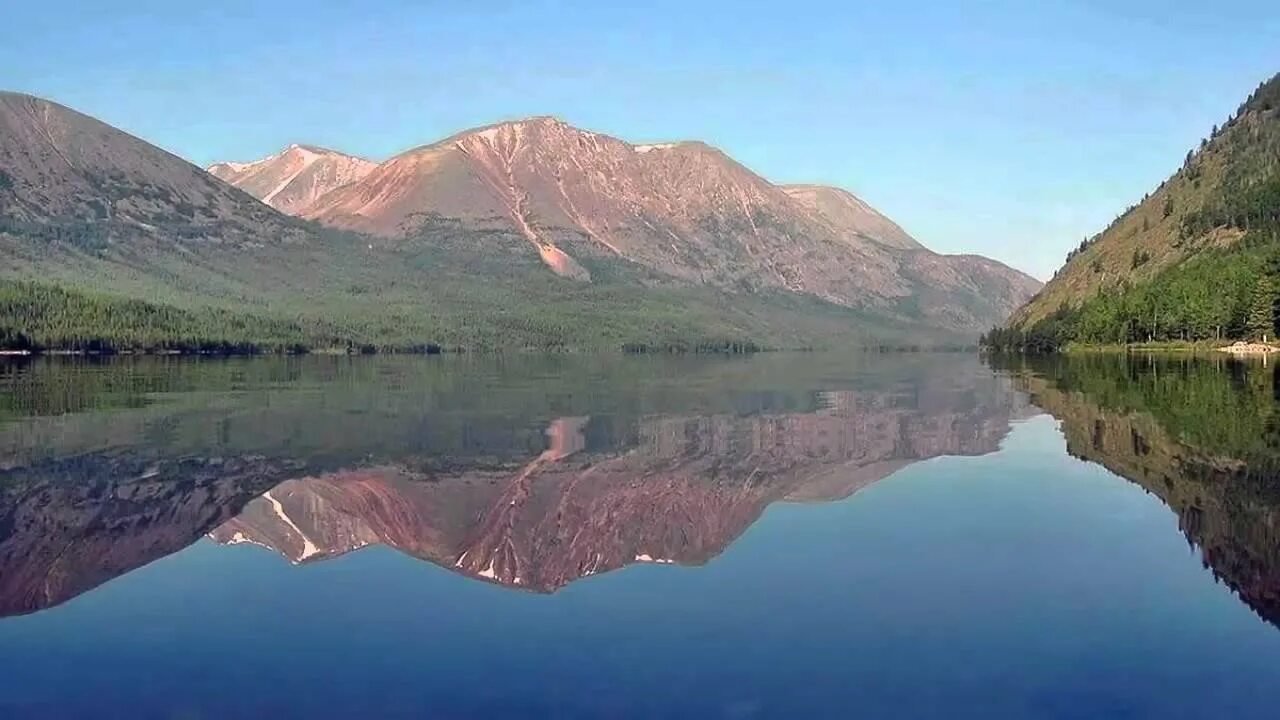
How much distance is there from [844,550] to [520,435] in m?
30.1

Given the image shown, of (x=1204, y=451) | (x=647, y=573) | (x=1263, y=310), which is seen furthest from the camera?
(x=1263, y=310)

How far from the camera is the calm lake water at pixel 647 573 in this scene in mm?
15344

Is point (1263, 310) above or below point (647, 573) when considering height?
above

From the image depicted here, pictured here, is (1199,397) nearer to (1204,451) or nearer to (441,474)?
(1204,451)

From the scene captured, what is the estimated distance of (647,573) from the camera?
23.3m

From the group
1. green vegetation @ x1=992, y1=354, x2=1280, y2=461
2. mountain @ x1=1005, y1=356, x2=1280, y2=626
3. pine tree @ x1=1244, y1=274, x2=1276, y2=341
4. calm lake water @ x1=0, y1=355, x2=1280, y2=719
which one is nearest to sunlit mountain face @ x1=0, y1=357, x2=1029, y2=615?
calm lake water @ x1=0, y1=355, x2=1280, y2=719

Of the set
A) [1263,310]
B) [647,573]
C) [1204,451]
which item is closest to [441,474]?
[647,573]

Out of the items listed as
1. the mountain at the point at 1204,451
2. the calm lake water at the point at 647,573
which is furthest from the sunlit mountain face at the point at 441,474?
the mountain at the point at 1204,451

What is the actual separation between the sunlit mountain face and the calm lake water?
196 mm

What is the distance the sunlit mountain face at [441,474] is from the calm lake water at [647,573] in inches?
7.7

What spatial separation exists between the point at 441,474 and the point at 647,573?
18157mm

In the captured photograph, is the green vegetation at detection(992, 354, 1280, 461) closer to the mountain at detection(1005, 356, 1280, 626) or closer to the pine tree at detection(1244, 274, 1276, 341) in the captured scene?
the mountain at detection(1005, 356, 1280, 626)

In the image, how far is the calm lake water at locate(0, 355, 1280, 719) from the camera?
15344 millimetres

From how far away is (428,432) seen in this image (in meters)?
55.8
